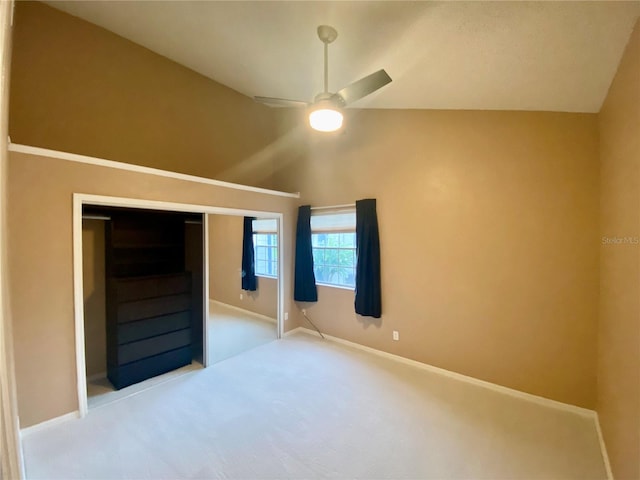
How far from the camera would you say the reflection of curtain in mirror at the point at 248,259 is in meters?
4.17

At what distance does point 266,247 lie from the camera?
4.48 meters

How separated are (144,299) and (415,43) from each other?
3.54m

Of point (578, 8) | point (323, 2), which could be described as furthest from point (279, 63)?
point (578, 8)

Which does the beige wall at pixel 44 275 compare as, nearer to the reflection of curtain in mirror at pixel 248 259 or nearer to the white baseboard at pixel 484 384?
the reflection of curtain in mirror at pixel 248 259

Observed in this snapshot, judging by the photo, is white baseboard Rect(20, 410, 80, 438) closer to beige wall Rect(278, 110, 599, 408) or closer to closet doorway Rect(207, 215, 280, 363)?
closet doorway Rect(207, 215, 280, 363)

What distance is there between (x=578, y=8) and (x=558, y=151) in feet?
4.64

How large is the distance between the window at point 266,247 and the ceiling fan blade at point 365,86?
2465 millimetres

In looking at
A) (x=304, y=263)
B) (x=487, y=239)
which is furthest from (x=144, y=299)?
(x=487, y=239)

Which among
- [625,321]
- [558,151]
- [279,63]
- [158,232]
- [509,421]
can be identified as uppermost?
[279,63]

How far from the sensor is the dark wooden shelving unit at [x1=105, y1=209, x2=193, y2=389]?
2.87m

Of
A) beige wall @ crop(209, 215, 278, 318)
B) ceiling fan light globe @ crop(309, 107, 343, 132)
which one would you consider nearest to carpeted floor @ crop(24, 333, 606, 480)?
beige wall @ crop(209, 215, 278, 318)

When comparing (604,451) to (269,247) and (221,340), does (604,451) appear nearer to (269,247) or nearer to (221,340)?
(221,340)

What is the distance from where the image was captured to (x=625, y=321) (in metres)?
1.68

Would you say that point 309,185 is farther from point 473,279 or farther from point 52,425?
point 52,425
